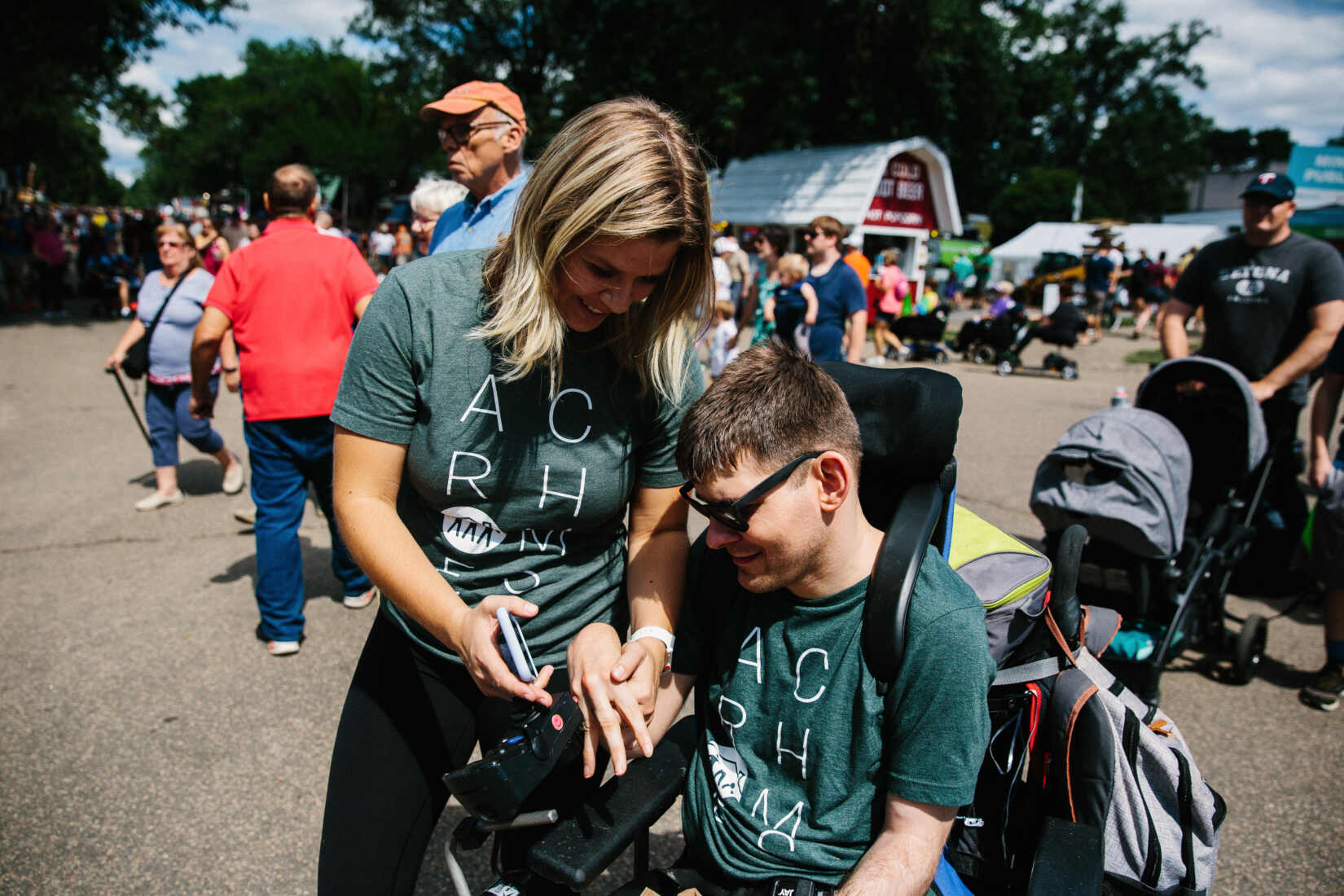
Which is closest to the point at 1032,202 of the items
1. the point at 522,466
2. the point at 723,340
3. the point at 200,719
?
the point at 723,340

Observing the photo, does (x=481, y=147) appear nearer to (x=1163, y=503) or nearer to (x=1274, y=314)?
(x=1163, y=503)

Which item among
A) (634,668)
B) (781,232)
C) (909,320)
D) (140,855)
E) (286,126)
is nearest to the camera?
(634,668)

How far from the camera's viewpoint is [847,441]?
1.61 m

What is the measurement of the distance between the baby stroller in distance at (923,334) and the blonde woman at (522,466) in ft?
46.8

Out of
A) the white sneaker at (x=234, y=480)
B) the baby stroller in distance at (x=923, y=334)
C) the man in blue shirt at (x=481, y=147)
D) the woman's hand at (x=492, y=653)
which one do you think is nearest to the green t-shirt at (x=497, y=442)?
the woman's hand at (x=492, y=653)

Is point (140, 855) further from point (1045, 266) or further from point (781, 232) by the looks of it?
point (1045, 266)

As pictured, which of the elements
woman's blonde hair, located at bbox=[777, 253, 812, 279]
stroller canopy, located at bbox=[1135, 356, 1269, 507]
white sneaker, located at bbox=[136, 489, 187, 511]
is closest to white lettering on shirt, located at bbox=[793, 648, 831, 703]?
stroller canopy, located at bbox=[1135, 356, 1269, 507]

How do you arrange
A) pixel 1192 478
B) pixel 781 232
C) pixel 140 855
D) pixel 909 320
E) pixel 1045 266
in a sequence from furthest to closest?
1. pixel 1045 266
2. pixel 909 320
3. pixel 781 232
4. pixel 1192 478
5. pixel 140 855

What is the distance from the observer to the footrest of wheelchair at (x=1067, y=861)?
4.85 feet

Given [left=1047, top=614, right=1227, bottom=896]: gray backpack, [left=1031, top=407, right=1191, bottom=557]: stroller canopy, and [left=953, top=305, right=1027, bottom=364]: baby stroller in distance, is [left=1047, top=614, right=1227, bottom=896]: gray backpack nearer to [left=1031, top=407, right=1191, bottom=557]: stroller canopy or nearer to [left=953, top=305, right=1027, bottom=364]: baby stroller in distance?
[left=1031, top=407, right=1191, bottom=557]: stroller canopy

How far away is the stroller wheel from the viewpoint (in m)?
3.94

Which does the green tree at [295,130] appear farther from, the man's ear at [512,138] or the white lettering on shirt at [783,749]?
the white lettering on shirt at [783,749]

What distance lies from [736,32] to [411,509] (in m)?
23.9

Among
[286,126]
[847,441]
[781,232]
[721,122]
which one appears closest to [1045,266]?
[721,122]
